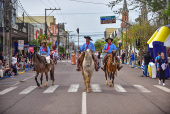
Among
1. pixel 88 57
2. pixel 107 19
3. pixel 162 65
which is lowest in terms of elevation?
pixel 162 65

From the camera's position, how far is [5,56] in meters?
22.7

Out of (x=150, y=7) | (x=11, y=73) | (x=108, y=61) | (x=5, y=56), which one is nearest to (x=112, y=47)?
(x=108, y=61)

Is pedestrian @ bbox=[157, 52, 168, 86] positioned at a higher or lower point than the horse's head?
lower

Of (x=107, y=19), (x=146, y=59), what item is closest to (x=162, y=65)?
(x=146, y=59)

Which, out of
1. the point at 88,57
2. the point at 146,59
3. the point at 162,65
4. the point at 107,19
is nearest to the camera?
the point at 88,57

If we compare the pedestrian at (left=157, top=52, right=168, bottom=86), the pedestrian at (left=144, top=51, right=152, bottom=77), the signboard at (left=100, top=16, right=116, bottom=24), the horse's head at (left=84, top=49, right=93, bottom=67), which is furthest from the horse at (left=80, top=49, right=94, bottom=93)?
the signboard at (left=100, top=16, right=116, bottom=24)

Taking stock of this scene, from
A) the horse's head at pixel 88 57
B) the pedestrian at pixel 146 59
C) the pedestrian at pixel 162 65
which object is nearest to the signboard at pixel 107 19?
the pedestrian at pixel 146 59

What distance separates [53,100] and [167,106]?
162 inches

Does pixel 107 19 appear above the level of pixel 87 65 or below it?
above

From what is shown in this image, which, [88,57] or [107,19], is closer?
[88,57]

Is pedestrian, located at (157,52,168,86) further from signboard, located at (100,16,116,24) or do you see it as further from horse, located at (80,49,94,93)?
signboard, located at (100,16,116,24)

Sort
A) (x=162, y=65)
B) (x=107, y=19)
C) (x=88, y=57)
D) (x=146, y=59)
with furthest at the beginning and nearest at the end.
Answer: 1. (x=107, y=19)
2. (x=146, y=59)
3. (x=162, y=65)
4. (x=88, y=57)

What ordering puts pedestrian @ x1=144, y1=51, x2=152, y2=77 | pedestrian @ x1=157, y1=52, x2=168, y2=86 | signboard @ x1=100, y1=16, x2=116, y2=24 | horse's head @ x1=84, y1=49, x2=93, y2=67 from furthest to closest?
signboard @ x1=100, y1=16, x2=116, y2=24, pedestrian @ x1=144, y1=51, x2=152, y2=77, pedestrian @ x1=157, y1=52, x2=168, y2=86, horse's head @ x1=84, y1=49, x2=93, y2=67

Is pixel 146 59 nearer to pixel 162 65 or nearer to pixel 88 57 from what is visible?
pixel 162 65
